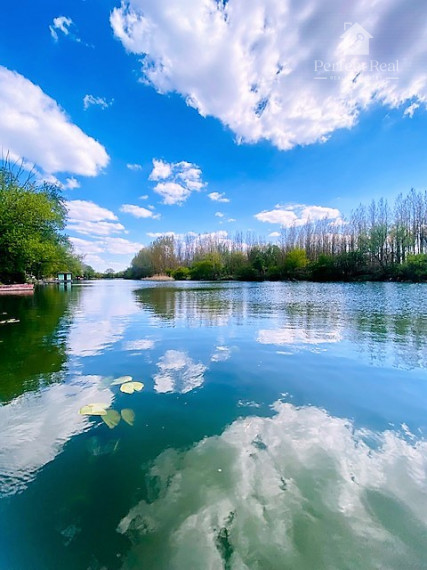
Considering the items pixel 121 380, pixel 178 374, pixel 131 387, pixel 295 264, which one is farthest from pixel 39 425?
pixel 295 264

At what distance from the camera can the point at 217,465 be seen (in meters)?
2.02

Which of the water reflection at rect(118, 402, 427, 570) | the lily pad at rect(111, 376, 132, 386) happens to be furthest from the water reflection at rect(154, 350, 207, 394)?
the water reflection at rect(118, 402, 427, 570)

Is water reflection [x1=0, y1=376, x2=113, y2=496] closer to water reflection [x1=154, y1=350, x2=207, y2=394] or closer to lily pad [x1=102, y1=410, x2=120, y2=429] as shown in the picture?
lily pad [x1=102, y1=410, x2=120, y2=429]

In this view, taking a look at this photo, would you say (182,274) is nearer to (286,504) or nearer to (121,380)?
(121,380)

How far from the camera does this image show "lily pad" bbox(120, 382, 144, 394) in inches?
131

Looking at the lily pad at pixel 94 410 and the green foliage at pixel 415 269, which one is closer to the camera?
the lily pad at pixel 94 410

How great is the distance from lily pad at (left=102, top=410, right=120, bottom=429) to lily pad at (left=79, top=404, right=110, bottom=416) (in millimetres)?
59

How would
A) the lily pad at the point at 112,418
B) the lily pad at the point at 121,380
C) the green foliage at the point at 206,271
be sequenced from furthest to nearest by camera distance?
the green foliage at the point at 206,271 → the lily pad at the point at 121,380 → the lily pad at the point at 112,418

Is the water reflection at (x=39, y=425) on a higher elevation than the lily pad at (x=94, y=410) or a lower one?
lower

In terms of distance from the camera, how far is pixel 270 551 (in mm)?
1356

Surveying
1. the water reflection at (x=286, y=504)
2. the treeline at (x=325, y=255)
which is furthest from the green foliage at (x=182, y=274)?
the water reflection at (x=286, y=504)

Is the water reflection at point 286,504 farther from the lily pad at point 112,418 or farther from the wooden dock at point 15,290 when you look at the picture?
the wooden dock at point 15,290

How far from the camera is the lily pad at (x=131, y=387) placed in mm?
3325

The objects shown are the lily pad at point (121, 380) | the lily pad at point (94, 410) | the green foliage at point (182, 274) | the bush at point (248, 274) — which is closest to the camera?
the lily pad at point (94, 410)
